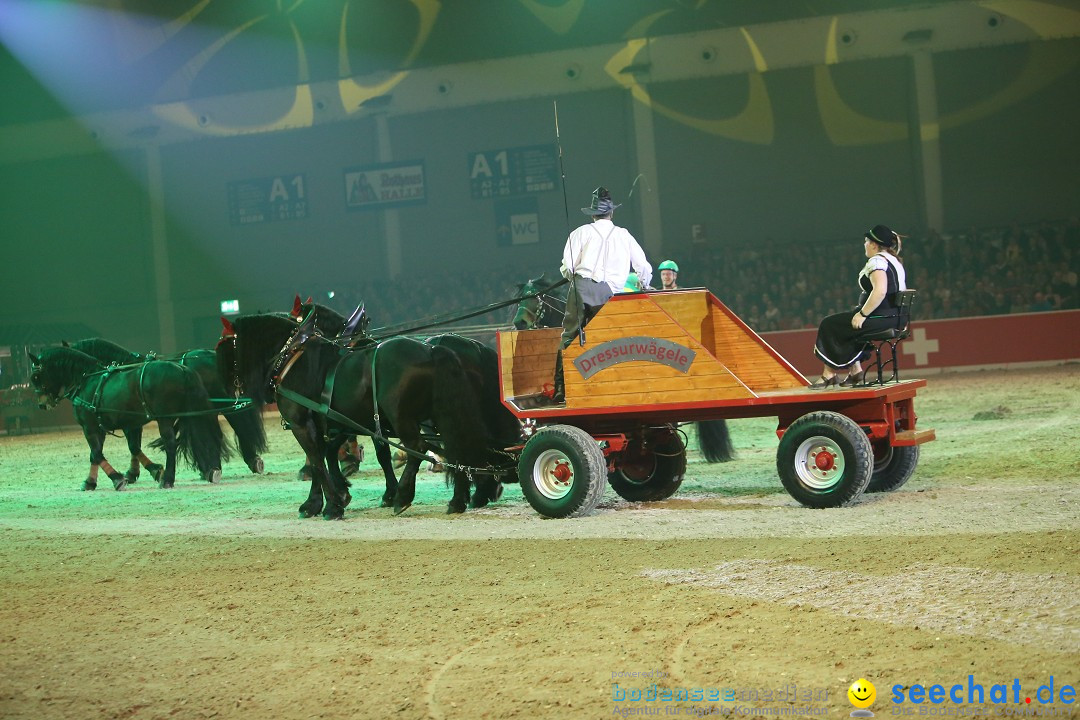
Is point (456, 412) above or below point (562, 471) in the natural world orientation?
above

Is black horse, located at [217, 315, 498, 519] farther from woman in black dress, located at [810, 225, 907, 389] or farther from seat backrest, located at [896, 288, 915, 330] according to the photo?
seat backrest, located at [896, 288, 915, 330]

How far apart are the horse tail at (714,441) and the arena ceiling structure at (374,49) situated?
16909 millimetres

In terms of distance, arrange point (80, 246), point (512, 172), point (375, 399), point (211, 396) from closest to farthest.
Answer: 1. point (375, 399)
2. point (211, 396)
3. point (512, 172)
4. point (80, 246)

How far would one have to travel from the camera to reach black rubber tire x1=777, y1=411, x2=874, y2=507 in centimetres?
808

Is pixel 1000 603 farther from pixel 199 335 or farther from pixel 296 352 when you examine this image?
pixel 199 335

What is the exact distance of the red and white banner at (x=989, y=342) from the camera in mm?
21609

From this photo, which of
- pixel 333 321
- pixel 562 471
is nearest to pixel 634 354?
pixel 562 471

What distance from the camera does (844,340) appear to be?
850cm

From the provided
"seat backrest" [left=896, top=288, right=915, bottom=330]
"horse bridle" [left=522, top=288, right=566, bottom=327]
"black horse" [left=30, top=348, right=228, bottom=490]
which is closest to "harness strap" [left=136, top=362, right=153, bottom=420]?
"black horse" [left=30, top=348, right=228, bottom=490]

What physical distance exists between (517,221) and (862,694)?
25.0 m

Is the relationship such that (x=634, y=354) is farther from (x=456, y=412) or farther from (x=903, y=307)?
(x=903, y=307)

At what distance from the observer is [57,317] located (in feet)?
101

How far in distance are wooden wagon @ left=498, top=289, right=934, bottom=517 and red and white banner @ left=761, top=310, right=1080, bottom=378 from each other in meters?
13.7

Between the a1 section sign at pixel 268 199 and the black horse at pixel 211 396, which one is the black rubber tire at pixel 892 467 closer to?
the black horse at pixel 211 396
